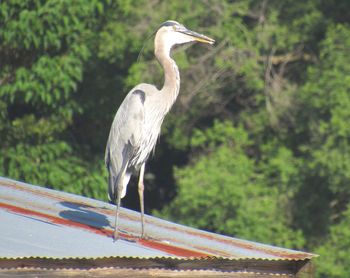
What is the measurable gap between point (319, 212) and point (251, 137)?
130 cm

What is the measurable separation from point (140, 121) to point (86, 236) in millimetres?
1541

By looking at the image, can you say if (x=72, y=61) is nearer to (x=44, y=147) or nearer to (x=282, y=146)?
(x=44, y=147)

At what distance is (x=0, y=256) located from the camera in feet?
15.8

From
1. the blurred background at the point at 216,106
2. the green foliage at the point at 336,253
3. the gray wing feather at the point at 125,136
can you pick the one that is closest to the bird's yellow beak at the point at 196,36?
the gray wing feather at the point at 125,136

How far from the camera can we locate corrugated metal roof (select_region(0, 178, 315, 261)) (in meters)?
5.14

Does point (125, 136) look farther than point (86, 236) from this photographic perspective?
Yes

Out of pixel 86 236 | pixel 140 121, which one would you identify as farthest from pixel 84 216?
pixel 140 121

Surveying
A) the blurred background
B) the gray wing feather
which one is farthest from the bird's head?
the blurred background

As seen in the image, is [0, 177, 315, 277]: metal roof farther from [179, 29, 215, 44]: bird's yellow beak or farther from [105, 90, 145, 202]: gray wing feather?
[179, 29, 215, 44]: bird's yellow beak

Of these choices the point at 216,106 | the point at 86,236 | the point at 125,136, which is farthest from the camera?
the point at 216,106

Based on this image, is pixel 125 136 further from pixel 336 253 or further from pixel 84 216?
pixel 336 253

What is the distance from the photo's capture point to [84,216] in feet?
20.8

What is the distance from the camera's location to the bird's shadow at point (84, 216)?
616 cm

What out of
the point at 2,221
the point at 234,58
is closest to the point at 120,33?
the point at 234,58
